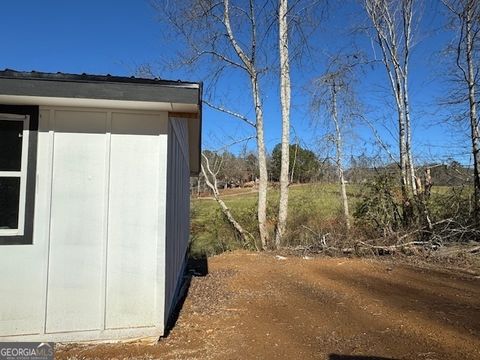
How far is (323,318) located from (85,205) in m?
3.15

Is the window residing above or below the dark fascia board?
below

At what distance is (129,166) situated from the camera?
416 cm

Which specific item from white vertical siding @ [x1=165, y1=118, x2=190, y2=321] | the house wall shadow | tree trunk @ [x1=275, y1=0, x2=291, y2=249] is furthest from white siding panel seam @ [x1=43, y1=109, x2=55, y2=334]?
tree trunk @ [x1=275, y1=0, x2=291, y2=249]

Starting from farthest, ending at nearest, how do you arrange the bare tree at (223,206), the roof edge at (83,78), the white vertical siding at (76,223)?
the bare tree at (223,206)
the white vertical siding at (76,223)
the roof edge at (83,78)

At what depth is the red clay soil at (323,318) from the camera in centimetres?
384

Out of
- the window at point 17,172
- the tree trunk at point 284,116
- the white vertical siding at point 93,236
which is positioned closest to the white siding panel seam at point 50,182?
the white vertical siding at point 93,236

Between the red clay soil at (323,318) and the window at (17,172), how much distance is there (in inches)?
48.7

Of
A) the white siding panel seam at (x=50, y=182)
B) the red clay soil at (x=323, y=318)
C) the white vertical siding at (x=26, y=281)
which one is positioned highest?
the white siding panel seam at (x=50, y=182)

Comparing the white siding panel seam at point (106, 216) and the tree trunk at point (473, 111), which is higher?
the tree trunk at point (473, 111)

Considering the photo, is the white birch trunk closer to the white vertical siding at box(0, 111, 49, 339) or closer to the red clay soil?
the red clay soil

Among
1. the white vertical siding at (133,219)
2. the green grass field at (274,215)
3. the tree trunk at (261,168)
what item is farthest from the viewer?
the green grass field at (274,215)

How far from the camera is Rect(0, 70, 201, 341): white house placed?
384 cm

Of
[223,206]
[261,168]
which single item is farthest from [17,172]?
[223,206]

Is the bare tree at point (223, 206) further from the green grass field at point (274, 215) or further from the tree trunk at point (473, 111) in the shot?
the tree trunk at point (473, 111)
